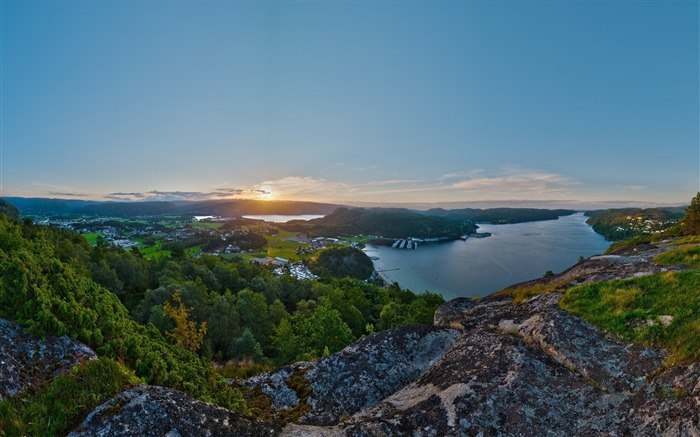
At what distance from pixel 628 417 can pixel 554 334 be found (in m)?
2.85

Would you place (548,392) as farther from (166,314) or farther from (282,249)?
(282,249)

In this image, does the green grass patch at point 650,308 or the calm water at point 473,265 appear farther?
the calm water at point 473,265

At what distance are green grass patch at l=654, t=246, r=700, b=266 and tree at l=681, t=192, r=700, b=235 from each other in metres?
41.1

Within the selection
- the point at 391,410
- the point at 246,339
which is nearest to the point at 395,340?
the point at 391,410

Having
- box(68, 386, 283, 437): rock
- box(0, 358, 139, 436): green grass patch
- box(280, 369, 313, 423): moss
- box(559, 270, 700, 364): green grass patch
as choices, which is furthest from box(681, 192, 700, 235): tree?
box(0, 358, 139, 436): green grass patch

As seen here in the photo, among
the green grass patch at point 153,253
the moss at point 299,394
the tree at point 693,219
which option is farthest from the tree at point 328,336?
the green grass patch at point 153,253

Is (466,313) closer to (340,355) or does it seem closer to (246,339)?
(340,355)

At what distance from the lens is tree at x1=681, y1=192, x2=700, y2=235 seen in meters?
44.2

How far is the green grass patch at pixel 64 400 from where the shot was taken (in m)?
4.50

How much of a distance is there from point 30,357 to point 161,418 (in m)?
2.81

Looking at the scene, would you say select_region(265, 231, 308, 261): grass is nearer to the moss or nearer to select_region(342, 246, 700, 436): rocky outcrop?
the moss

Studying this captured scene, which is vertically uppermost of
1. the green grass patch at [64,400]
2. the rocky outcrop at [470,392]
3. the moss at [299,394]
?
the green grass patch at [64,400]

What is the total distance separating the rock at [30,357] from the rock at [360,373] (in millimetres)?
5639

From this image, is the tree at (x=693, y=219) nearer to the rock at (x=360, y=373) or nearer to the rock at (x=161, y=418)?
the rock at (x=360, y=373)
